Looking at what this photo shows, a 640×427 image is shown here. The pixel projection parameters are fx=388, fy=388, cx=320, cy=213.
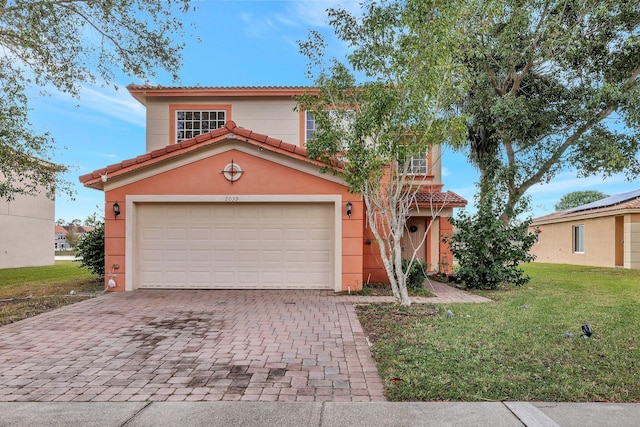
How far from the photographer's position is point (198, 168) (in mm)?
9500

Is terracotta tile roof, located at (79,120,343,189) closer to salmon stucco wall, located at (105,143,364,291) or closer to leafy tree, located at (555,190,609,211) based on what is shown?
salmon stucco wall, located at (105,143,364,291)

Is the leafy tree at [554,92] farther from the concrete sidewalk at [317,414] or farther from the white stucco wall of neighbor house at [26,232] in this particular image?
the white stucco wall of neighbor house at [26,232]

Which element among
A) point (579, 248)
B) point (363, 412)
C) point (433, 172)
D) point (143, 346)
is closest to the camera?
point (363, 412)

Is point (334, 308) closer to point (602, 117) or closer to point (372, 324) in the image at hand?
point (372, 324)

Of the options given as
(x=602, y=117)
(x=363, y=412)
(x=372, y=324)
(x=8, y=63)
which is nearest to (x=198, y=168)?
(x=8, y=63)

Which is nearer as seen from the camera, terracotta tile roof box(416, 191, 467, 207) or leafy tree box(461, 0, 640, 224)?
leafy tree box(461, 0, 640, 224)

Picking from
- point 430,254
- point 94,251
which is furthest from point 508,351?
point 94,251

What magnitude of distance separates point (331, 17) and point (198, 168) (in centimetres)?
461

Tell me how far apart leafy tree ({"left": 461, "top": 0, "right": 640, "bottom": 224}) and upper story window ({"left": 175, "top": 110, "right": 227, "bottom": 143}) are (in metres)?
8.21

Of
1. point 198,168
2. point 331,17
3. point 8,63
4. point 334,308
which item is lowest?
point 334,308

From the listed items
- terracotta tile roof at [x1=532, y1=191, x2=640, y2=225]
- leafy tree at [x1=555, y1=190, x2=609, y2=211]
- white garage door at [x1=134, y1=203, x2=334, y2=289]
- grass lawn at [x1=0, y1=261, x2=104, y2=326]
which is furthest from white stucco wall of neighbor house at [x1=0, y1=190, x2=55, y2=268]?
leafy tree at [x1=555, y1=190, x2=609, y2=211]

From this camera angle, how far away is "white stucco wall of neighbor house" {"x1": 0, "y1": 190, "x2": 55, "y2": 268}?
17656 millimetres

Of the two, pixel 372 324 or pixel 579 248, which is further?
pixel 579 248

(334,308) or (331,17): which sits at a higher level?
(331,17)
